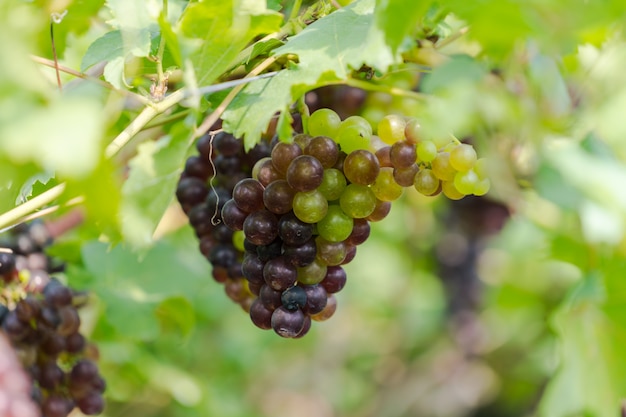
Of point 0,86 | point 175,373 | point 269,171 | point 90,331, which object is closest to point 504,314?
point 175,373

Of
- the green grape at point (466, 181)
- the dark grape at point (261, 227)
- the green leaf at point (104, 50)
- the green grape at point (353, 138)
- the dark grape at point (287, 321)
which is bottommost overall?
the dark grape at point (287, 321)

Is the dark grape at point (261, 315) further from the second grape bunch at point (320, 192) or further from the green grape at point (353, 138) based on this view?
the green grape at point (353, 138)

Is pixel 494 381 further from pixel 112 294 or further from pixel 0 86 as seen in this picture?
pixel 0 86

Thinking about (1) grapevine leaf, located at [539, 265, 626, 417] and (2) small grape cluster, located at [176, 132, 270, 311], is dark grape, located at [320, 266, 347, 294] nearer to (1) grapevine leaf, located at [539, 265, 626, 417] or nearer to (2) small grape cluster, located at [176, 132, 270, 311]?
(2) small grape cluster, located at [176, 132, 270, 311]

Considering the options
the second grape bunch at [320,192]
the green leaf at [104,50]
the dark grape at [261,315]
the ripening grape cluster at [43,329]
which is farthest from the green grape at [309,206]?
the ripening grape cluster at [43,329]

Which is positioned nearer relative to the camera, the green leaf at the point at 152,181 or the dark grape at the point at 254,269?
the green leaf at the point at 152,181

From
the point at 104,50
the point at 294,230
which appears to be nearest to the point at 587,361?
the point at 294,230

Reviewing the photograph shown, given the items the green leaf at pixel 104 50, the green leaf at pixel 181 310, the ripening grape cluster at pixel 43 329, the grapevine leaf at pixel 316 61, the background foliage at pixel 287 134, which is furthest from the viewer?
the green leaf at pixel 181 310
